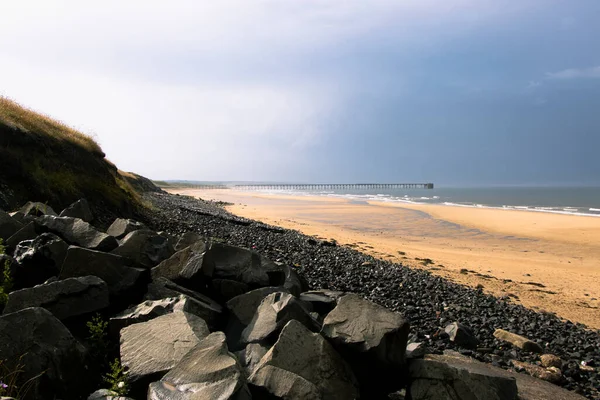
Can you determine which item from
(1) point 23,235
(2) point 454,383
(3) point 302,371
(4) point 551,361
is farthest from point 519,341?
(1) point 23,235

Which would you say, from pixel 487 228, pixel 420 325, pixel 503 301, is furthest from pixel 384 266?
pixel 487 228

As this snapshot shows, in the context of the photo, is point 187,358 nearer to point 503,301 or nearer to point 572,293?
point 503,301

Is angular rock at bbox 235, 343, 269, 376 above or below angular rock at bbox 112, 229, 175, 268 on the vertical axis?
below

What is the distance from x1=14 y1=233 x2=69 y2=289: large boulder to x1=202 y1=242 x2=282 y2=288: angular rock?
2.21m

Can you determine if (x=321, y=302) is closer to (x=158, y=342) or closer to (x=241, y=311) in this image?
(x=241, y=311)

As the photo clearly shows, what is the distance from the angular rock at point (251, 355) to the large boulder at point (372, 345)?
78cm

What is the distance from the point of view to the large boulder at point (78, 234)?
6798mm

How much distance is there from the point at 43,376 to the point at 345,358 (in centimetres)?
314

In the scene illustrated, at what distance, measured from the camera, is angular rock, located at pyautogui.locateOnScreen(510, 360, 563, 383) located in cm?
618

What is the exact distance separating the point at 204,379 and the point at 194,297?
7.57 feet

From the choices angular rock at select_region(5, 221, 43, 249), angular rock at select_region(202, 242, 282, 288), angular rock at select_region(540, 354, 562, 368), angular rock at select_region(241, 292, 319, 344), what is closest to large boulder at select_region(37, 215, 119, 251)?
angular rock at select_region(5, 221, 43, 249)

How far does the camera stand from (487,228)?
2948 centimetres

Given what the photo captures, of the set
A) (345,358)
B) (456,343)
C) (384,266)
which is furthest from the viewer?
(384,266)

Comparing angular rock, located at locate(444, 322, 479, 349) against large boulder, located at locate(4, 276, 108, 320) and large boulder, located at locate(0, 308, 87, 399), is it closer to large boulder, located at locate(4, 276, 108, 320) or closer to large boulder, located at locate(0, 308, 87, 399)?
large boulder, located at locate(4, 276, 108, 320)
